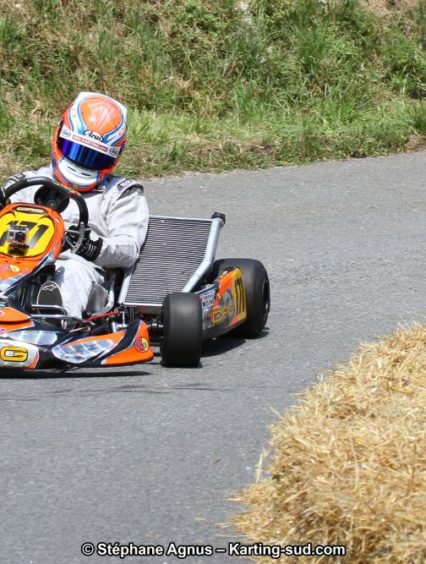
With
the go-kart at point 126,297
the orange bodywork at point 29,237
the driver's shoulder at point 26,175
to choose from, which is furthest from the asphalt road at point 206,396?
the driver's shoulder at point 26,175

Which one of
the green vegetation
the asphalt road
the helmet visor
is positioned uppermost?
the green vegetation

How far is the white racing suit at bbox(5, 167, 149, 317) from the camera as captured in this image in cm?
543

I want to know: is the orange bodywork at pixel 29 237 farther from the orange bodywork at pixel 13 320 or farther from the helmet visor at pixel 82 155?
the helmet visor at pixel 82 155

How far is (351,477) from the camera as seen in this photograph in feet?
9.79

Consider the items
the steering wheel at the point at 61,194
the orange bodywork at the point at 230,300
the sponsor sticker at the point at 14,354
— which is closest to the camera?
the sponsor sticker at the point at 14,354

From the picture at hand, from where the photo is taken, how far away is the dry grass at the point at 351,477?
9.36ft

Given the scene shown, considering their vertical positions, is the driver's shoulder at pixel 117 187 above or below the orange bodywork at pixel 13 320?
above

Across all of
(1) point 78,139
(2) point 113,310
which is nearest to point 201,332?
(2) point 113,310

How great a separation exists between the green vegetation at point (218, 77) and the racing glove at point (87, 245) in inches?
125

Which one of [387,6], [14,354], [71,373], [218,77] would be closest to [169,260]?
[71,373]

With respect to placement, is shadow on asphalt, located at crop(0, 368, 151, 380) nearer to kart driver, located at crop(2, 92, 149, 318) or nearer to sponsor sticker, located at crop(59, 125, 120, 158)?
kart driver, located at crop(2, 92, 149, 318)

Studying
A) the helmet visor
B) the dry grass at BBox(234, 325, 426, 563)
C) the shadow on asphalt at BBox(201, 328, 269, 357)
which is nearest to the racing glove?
the helmet visor

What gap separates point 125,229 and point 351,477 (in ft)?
9.16

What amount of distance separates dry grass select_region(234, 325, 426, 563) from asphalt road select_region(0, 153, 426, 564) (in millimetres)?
312
